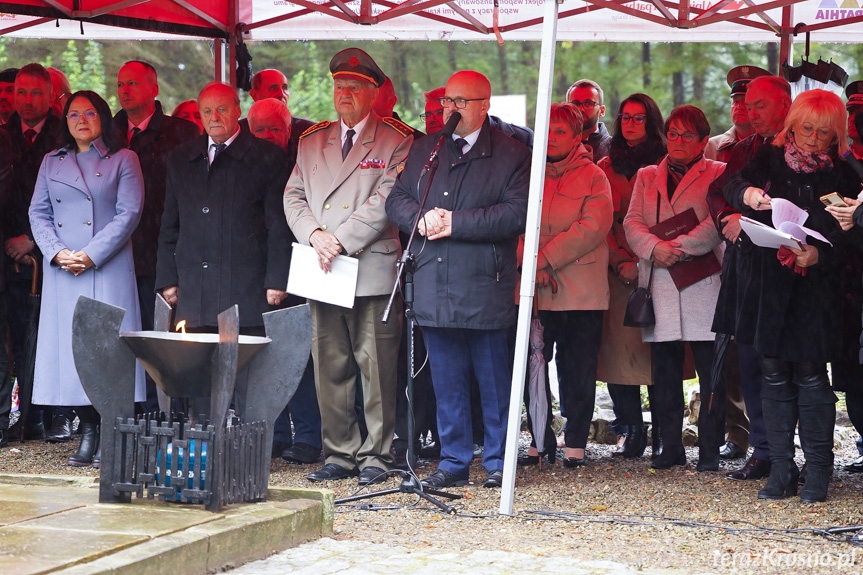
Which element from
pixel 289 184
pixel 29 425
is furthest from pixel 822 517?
pixel 29 425

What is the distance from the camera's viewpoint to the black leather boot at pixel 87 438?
Answer: 6559mm

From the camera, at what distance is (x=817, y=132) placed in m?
5.33

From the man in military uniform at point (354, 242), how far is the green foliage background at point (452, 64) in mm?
14051

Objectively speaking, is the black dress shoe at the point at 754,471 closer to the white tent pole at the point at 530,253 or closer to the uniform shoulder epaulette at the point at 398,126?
the white tent pole at the point at 530,253

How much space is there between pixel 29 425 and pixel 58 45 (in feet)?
57.8

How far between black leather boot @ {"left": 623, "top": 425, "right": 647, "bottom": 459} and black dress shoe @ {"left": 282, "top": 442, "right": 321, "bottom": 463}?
1.84 metres

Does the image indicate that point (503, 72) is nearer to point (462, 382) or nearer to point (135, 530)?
point (462, 382)

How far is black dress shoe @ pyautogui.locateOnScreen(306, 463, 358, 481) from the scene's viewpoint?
605cm

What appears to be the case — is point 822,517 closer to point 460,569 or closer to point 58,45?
point 460,569

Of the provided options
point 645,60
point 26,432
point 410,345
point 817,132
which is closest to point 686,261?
point 817,132

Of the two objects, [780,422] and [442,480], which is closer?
[780,422]

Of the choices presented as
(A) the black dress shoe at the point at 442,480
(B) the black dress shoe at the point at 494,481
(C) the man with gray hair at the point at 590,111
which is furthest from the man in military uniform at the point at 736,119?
(A) the black dress shoe at the point at 442,480

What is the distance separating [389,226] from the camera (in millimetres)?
6043

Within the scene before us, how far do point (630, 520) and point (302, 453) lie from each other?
2306 mm
